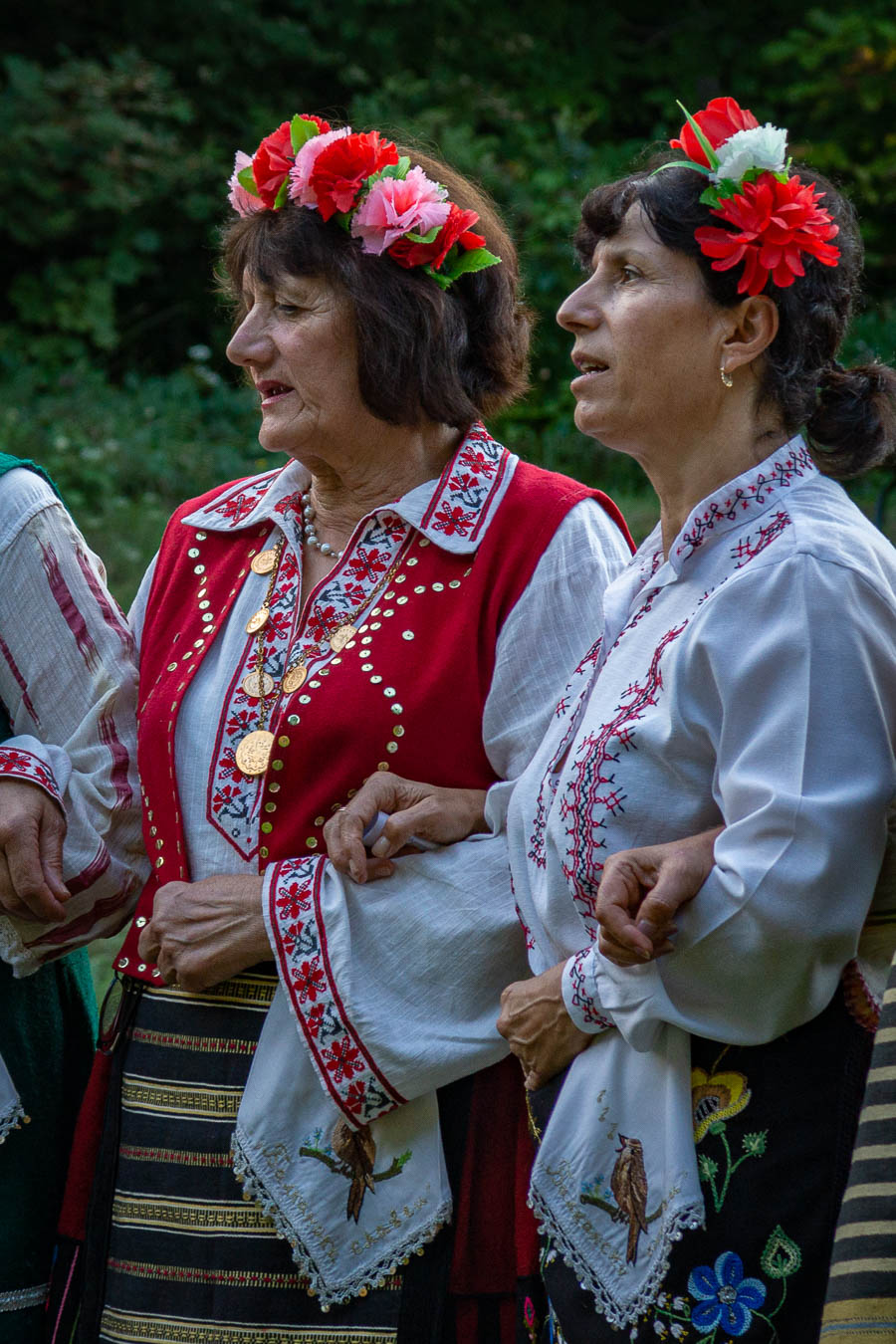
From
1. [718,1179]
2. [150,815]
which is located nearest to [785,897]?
[718,1179]

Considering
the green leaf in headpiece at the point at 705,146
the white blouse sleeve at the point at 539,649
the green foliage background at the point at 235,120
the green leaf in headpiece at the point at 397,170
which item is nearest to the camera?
the green leaf in headpiece at the point at 705,146

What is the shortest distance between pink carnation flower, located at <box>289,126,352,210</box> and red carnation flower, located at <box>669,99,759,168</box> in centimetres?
64

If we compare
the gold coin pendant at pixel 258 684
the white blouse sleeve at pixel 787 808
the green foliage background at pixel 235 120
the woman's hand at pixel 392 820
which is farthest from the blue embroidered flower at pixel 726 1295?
the green foliage background at pixel 235 120

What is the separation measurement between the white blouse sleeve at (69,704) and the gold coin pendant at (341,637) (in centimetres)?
39

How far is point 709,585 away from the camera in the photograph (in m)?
2.02

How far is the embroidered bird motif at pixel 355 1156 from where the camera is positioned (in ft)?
7.55

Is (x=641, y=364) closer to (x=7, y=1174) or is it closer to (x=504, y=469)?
(x=504, y=469)

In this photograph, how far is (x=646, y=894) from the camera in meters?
1.84

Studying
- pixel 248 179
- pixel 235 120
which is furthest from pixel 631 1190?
pixel 235 120

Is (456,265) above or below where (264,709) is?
above

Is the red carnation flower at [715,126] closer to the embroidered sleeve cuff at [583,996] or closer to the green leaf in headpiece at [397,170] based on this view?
the green leaf in headpiece at [397,170]

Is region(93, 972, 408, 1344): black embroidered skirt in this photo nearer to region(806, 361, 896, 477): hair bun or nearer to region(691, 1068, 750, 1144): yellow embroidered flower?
region(691, 1068, 750, 1144): yellow embroidered flower

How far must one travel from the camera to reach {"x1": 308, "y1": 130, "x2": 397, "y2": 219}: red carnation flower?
2.53m

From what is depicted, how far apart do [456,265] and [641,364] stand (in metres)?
0.64
